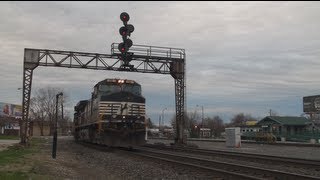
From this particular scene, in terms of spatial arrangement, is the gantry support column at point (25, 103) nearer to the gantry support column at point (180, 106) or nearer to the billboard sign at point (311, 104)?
the gantry support column at point (180, 106)

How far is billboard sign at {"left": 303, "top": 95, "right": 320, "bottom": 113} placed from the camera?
6803 cm

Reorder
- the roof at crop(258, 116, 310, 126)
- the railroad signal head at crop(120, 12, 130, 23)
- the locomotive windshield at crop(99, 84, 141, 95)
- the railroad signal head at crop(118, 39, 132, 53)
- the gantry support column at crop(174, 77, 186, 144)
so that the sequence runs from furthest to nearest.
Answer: the roof at crop(258, 116, 310, 126)
the gantry support column at crop(174, 77, 186, 144)
the railroad signal head at crop(118, 39, 132, 53)
the railroad signal head at crop(120, 12, 130, 23)
the locomotive windshield at crop(99, 84, 141, 95)

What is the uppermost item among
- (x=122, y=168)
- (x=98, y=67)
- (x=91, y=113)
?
(x=98, y=67)

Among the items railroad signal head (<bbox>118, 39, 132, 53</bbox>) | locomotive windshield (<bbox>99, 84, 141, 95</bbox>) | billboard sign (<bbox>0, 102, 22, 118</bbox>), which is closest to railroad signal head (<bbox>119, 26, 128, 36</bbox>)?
railroad signal head (<bbox>118, 39, 132, 53</bbox>)

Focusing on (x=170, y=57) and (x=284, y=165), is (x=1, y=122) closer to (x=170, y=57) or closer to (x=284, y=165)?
(x=170, y=57)

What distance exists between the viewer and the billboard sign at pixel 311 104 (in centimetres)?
6803

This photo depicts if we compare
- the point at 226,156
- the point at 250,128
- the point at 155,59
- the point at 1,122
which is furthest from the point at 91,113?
the point at 250,128

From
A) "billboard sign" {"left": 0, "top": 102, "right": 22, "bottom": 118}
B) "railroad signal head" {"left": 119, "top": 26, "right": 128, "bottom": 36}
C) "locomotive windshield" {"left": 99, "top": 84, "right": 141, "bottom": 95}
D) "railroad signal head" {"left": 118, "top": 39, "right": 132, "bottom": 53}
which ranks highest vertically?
"railroad signal head" {"left": 119, "top": 26, "right": 128, "bottom": 36}

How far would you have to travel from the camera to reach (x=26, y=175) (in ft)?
43.7

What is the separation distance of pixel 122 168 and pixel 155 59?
2005 cm

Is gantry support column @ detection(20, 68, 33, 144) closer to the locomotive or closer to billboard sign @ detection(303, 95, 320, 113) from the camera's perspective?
the locomotive

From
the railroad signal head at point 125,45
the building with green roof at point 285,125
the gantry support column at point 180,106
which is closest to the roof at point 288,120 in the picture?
the building with green roof at point 285,125

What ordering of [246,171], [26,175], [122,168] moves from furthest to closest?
1. [122,168]
2. [246,171]
3. [26,175]

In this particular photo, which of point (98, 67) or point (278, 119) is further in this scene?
point (278, 119)
